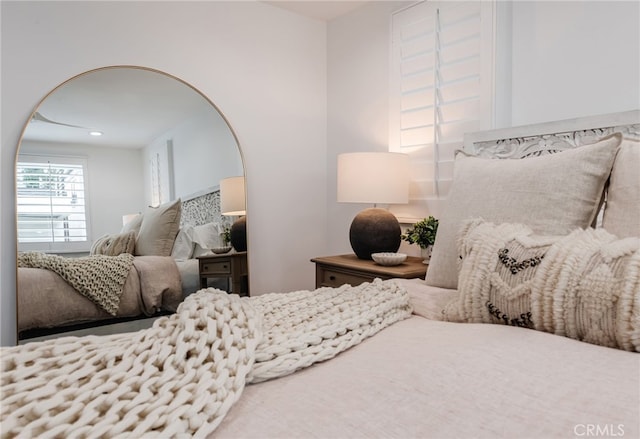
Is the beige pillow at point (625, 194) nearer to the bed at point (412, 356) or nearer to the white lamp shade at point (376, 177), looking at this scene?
the bed at point (412, 356)

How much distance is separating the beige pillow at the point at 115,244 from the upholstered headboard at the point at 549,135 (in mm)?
1811

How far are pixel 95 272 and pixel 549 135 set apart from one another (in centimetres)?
222

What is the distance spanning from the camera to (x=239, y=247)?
8.53ft

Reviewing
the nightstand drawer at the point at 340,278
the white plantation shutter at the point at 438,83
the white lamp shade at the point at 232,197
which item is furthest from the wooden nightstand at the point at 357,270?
the white lamp shade at the point at 232,197

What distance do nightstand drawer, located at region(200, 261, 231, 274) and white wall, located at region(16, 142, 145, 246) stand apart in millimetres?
488

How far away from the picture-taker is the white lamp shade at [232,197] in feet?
8.34

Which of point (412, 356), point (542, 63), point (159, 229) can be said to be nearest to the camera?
point (412, 356)

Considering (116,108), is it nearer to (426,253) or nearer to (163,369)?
(426,253)

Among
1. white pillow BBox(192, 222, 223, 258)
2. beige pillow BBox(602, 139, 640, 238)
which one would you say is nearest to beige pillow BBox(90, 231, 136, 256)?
white pillow BBox(192, 222, 223, 258)

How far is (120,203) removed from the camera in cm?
228

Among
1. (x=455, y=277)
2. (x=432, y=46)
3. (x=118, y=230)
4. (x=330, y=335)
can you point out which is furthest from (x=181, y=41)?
(x=330, y=335)

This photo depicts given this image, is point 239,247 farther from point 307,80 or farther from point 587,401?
point 587,401

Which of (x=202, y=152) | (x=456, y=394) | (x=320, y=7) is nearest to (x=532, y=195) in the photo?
(x=456, y=394)

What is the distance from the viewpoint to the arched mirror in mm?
1991
